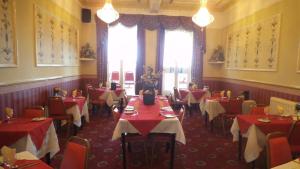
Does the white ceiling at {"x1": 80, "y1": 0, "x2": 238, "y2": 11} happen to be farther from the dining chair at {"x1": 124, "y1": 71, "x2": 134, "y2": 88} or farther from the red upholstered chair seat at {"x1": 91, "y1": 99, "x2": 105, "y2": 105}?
the red upholstered chair seat at {"x1": 91, "y1": 99, "x2": 105, "y2": 105}

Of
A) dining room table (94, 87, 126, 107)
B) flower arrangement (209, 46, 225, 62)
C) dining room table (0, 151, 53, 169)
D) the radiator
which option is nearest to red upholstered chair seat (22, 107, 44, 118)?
dining room table (0, 151, 53, 169)

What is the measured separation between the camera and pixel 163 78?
917 centimetres

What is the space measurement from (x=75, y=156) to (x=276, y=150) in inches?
75.6

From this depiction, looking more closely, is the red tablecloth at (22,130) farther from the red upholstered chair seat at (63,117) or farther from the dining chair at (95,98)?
the dining chair at (95,98)

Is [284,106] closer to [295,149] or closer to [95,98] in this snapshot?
[295,149]

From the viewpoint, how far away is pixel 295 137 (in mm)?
3359

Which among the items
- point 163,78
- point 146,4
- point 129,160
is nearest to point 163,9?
point 146,4

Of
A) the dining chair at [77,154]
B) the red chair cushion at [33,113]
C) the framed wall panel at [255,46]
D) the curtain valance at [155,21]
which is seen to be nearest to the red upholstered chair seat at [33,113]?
the red chair cushion at [33,113]

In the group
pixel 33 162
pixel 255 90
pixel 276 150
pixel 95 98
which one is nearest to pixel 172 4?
pixel 255 90

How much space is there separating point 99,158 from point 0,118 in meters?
1.73

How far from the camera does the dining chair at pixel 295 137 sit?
331 cm

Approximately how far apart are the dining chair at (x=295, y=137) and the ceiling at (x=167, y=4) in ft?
19.0

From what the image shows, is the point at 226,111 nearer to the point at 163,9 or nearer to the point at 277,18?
the point at 277,18

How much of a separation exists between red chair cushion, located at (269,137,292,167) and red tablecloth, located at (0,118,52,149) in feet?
8.91
